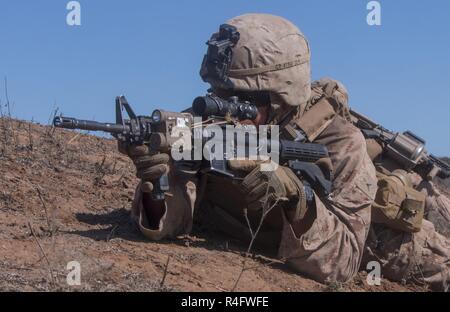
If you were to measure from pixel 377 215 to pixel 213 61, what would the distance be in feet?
4.96

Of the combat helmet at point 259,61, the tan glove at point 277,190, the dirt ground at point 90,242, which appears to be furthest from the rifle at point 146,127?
the combat helmet at point 259,61

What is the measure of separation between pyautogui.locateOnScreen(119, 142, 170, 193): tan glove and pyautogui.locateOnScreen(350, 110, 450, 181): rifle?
2.08 m

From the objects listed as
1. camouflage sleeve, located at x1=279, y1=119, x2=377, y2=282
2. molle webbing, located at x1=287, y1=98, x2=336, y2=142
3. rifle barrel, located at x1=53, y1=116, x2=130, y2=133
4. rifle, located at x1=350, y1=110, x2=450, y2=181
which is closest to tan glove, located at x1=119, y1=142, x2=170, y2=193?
rifle barrel, located at x1=53, y1=116, x2=130, y2=133

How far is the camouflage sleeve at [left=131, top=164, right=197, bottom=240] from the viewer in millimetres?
4902

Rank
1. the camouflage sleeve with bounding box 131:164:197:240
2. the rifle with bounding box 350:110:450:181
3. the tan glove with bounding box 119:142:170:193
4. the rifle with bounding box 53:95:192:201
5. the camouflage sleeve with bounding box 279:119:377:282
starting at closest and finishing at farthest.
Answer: the rifle with bounding box 53:95:192:201 → the tan glove with bounding box 119:142:170:193 → the camouflage sleeve with bounding box 279:119:377:282 → the camouflage sleeve with bounding box 131:164:197:240 → the rifle with bounding box 350:110:450:181

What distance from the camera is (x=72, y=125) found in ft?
13.1

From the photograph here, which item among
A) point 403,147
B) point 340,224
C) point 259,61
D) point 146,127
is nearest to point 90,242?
point 146,127

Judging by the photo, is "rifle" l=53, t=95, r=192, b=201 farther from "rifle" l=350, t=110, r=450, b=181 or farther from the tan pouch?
"rifle" l=350, t=110, r=450, b=181

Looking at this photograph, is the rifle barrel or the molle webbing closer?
the rifle barrel

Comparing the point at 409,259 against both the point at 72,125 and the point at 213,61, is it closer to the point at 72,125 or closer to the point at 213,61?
the point at 213,61

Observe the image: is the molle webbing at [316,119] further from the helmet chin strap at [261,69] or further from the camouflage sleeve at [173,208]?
the camouflage sleeve at [173,208]

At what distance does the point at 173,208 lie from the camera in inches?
194

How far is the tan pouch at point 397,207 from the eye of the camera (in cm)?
516

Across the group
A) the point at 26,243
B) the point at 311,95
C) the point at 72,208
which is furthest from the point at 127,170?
the point at 26,243
